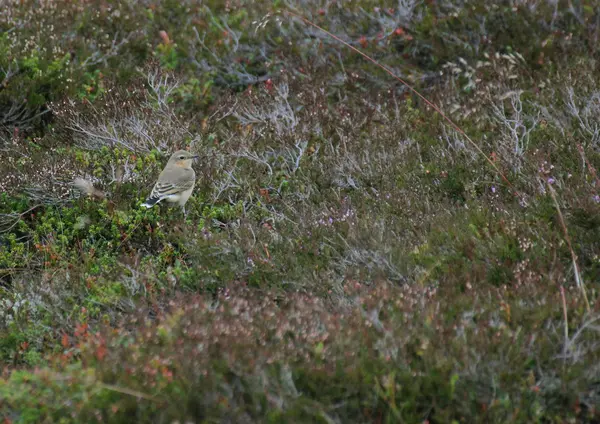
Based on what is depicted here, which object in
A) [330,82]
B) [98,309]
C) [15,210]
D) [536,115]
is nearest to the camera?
[98,309]

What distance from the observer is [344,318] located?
433 centimetres

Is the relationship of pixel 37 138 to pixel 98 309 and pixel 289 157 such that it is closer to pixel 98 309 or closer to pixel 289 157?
pixel 289 157

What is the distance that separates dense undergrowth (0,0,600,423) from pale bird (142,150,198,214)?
0.16m

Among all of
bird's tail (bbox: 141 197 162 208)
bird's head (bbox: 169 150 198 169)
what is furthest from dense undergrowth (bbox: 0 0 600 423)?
bird's head (bbox: 169 150 198 169)

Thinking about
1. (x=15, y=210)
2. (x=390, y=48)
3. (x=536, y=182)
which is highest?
(x=536, y=182)

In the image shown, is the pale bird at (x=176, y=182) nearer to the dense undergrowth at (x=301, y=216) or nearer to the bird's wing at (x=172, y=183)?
the bird's wing at (x=172, y=183)

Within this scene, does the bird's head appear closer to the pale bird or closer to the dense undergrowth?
the pale bird

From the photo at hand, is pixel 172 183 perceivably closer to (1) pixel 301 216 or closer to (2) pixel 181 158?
(2) pixel 181 158

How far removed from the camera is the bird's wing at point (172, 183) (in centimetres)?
639

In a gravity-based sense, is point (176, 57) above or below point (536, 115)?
below

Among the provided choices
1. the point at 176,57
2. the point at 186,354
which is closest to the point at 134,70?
the point at 176,57

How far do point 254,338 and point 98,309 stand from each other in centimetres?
160

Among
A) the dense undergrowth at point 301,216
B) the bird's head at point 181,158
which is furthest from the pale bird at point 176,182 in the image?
the dense undergrowth at point 301,216

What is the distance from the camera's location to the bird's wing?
639 centimetres
